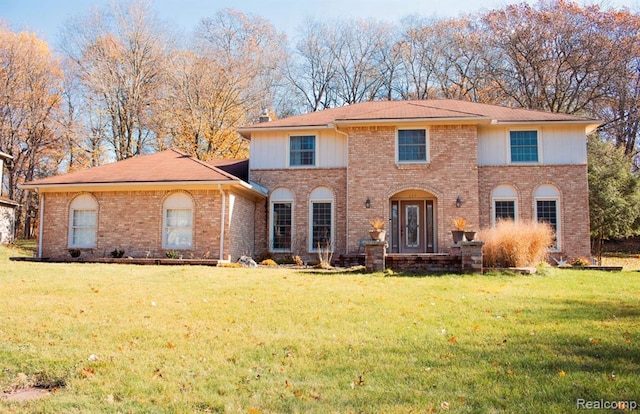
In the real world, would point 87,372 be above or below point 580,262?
below

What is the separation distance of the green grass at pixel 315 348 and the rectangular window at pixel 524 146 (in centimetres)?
1096

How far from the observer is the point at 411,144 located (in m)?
19.7

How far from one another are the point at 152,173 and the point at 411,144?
385 inches

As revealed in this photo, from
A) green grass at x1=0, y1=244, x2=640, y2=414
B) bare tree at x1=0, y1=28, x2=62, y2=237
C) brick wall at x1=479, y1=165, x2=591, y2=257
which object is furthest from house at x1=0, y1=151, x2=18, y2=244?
brick wall at x1=479, y1=165, x2=591, y2=257

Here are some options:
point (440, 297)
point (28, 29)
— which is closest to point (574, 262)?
point (440, 297)

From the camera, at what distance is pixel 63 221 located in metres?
19.6

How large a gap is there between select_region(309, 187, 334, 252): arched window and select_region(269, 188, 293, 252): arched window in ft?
2.81

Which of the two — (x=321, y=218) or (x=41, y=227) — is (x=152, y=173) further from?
(x=321, y=218)

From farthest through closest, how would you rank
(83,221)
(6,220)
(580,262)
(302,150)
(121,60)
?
(121,60)
(6,220)
(302,150)
(83,221)
(580,262)

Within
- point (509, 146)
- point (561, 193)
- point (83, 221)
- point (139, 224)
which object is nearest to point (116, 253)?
point (139, 224)

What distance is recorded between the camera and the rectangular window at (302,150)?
21.0 metres

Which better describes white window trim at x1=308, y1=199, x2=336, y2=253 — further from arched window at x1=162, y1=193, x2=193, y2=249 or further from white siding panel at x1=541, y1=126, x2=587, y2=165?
white siding panel at x1=541, y1=126, x2=587, y2=165

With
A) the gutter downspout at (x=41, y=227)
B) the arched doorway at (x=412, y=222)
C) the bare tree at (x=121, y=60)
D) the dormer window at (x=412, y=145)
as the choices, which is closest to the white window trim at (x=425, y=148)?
the dormer window at (x=412, y=145)
